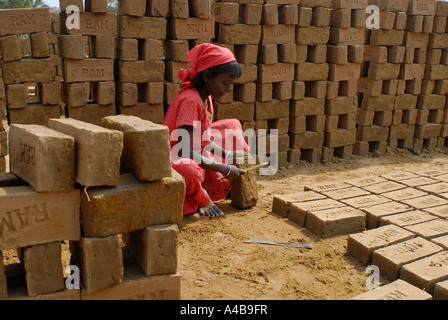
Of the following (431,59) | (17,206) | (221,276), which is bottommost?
(221,276)

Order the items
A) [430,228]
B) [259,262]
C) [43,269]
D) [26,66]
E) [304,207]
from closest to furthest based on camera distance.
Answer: [43,269], [259,262], [430,228], [304,207], [26,66]

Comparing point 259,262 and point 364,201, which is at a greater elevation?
point 364,201

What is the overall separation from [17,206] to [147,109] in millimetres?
3172

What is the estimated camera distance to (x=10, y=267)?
310 cm

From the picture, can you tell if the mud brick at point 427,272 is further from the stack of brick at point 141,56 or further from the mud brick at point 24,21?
the mud brick at point 24,21

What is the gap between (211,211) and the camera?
4734mm

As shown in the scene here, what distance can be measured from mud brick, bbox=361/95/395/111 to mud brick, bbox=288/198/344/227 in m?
3.25

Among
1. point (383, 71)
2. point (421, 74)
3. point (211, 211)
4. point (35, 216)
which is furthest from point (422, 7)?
point (35, 216)

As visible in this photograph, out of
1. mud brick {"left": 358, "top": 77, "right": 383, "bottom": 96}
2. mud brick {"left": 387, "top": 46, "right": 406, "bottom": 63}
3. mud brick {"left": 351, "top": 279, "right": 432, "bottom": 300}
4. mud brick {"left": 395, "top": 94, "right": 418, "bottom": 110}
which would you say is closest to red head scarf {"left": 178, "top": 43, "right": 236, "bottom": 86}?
mud brick {"left": 351, "top": 279, "right": 432, "bottom": 300}

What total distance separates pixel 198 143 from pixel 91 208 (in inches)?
78.2

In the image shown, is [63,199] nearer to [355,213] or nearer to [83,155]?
[83,155]

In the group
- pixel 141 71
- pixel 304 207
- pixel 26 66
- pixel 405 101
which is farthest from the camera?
pixel 405 101

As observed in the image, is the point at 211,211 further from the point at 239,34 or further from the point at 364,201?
the point at 239,34

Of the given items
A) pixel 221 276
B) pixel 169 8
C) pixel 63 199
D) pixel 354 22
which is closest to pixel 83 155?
pixel 63 199
